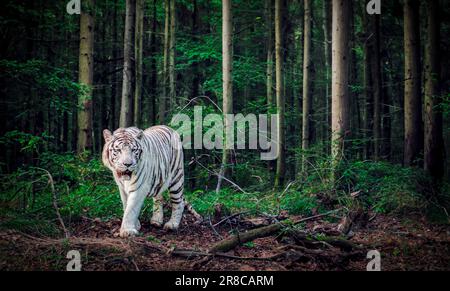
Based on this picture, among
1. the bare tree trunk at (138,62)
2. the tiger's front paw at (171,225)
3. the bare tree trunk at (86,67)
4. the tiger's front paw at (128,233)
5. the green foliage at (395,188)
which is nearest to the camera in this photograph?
the tiger's front paw at (128,233)

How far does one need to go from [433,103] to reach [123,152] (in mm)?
8322

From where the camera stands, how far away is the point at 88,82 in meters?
10.5

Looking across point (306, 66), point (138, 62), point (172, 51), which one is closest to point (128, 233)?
point (306, 66)

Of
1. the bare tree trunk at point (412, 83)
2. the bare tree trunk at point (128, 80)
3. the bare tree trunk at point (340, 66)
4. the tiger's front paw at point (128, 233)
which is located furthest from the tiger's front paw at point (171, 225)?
the bare tree trunk at point (412, 83)

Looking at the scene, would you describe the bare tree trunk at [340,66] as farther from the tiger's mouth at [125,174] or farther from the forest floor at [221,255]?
the tiger's mouth at [125,174]

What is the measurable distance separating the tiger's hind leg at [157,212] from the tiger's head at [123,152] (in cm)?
118

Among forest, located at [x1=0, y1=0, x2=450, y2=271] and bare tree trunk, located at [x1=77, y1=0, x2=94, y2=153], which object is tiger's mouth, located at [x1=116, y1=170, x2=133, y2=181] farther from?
bare tree trunk, located at [x1=77, y1=0, x2=94, y2=153]

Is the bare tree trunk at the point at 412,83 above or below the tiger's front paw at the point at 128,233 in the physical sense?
above

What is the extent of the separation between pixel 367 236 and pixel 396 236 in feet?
1.48

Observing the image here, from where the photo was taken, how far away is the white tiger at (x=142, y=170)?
19.7ft

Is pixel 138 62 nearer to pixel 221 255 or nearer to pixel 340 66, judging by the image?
pixel 340 66

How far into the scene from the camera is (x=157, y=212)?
279 inches
